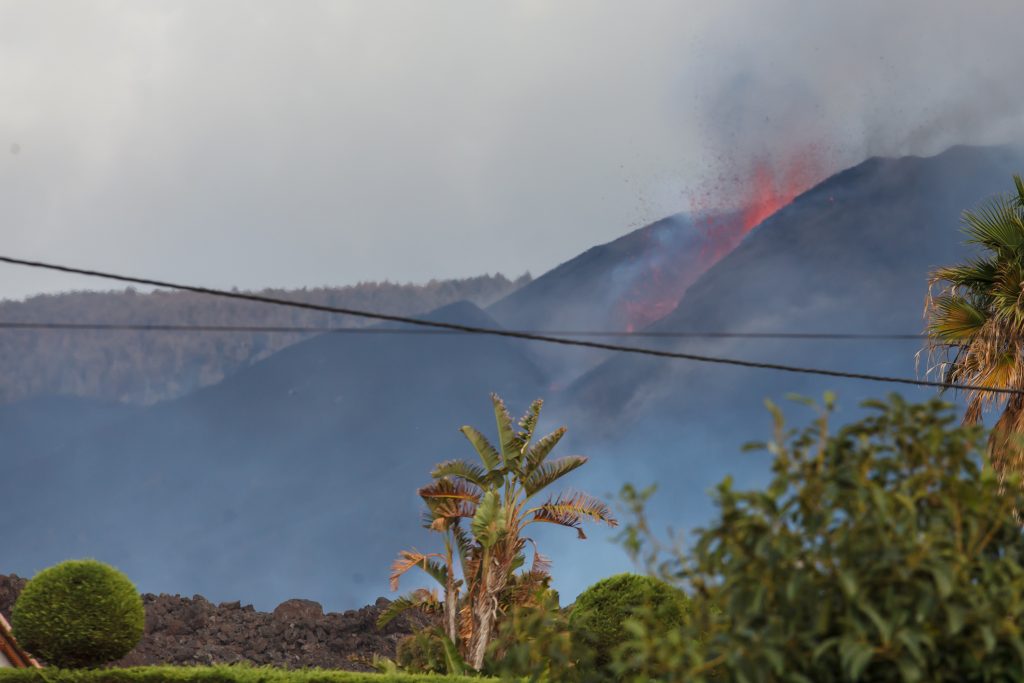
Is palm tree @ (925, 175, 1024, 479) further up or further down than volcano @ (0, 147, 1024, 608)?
further down

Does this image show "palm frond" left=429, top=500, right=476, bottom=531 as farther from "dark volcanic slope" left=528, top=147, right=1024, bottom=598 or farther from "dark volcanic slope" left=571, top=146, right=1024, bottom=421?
"dark volcanic slope" left=571, top=146, right=1024, bottom=421

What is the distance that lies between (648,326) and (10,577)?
55.5 meters

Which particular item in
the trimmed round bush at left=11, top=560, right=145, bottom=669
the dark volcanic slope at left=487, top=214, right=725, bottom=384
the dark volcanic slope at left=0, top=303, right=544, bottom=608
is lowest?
the trimmed round bush at left=11, top=560, right=145, bottom=669

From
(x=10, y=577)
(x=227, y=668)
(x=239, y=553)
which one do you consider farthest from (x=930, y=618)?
(x=239, y=553)

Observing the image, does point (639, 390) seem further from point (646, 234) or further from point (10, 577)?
point (10, 577)

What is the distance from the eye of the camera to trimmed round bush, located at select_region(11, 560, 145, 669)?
23.7m

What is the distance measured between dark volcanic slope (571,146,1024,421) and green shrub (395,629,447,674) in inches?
2366

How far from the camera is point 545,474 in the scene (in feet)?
89.3

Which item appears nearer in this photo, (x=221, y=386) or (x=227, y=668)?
(x=227, y=668)

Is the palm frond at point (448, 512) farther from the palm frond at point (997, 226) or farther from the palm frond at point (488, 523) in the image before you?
the palm frond at point (997, 226)

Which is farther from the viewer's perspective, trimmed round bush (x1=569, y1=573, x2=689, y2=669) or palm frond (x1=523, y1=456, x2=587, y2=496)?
palm frond (x1=523, y1=456, x2=587, y2=496)

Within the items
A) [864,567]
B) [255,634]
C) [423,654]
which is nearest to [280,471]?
[255,634]

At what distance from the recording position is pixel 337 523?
9106cm

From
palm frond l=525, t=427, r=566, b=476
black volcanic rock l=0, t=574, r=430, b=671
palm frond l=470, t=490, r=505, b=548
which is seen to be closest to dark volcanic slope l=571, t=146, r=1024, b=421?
black volcanic rock l=0, t=574, r=430, b=671
